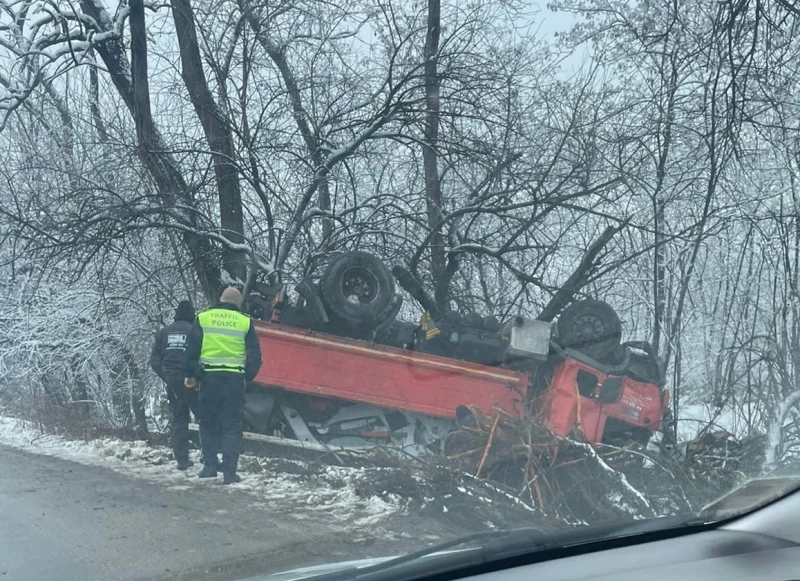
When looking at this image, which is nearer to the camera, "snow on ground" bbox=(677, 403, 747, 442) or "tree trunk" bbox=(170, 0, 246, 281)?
"snow on ground" bbox=(677, 403, 747, 442)

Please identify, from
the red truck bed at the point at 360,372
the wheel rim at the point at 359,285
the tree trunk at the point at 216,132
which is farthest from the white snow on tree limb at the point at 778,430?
the tree trunk at the point at 216,132

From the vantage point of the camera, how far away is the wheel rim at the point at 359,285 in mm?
9070

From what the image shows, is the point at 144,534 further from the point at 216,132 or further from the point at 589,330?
the point at 216,132

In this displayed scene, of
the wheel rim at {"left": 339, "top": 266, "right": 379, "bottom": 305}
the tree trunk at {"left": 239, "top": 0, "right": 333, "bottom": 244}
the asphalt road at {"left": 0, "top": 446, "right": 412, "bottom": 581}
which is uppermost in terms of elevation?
the tree trunk at {"left": 239, "top": 0, "right": 333, "bottom": 244}

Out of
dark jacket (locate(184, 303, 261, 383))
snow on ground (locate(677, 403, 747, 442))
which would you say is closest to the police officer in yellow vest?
dark jacket (locate(184, 303, 261, 383))

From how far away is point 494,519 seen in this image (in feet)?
22.1

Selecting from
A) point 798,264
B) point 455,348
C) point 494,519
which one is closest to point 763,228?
point 798,264

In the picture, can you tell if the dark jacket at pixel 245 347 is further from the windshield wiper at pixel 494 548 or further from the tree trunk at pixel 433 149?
the windshield wiper at pixel 494 548

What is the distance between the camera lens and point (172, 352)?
368 inches

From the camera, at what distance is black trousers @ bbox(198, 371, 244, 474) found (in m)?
8.27

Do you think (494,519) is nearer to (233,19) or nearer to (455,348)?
(455,348)

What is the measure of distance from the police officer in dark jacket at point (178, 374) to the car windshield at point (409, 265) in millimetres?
29

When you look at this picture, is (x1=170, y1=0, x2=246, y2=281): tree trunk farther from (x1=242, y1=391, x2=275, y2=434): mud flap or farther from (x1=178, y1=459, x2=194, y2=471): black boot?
(x1=178, y1=459, x2=194, y2=471): black boot

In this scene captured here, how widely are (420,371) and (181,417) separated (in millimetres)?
2513
